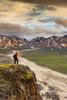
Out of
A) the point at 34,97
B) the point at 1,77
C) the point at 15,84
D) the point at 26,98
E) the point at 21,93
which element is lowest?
the point at 34,97

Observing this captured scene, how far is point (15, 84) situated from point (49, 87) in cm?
4286

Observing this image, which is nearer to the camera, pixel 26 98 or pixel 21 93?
pixel 21 93

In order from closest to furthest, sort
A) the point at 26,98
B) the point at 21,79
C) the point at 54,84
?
1. the point at 26,98
2. the point at 21,79
3. the point at 54,84

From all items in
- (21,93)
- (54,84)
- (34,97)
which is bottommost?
(54,84)

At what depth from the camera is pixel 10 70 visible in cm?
2405

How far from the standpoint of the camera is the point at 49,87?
61.3 metres

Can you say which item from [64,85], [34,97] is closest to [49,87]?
[64,85]

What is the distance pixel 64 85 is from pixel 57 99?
17594mm

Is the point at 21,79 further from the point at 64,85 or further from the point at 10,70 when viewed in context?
the point at 64,85

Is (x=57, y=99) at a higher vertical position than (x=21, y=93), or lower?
lower

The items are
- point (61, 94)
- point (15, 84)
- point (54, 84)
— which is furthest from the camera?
point (54, 84)

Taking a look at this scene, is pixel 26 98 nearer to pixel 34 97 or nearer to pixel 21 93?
pixel 21 93

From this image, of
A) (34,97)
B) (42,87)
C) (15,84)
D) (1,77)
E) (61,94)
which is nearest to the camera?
(1,77)

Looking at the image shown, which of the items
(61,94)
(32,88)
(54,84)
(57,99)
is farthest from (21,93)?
(54,84)
